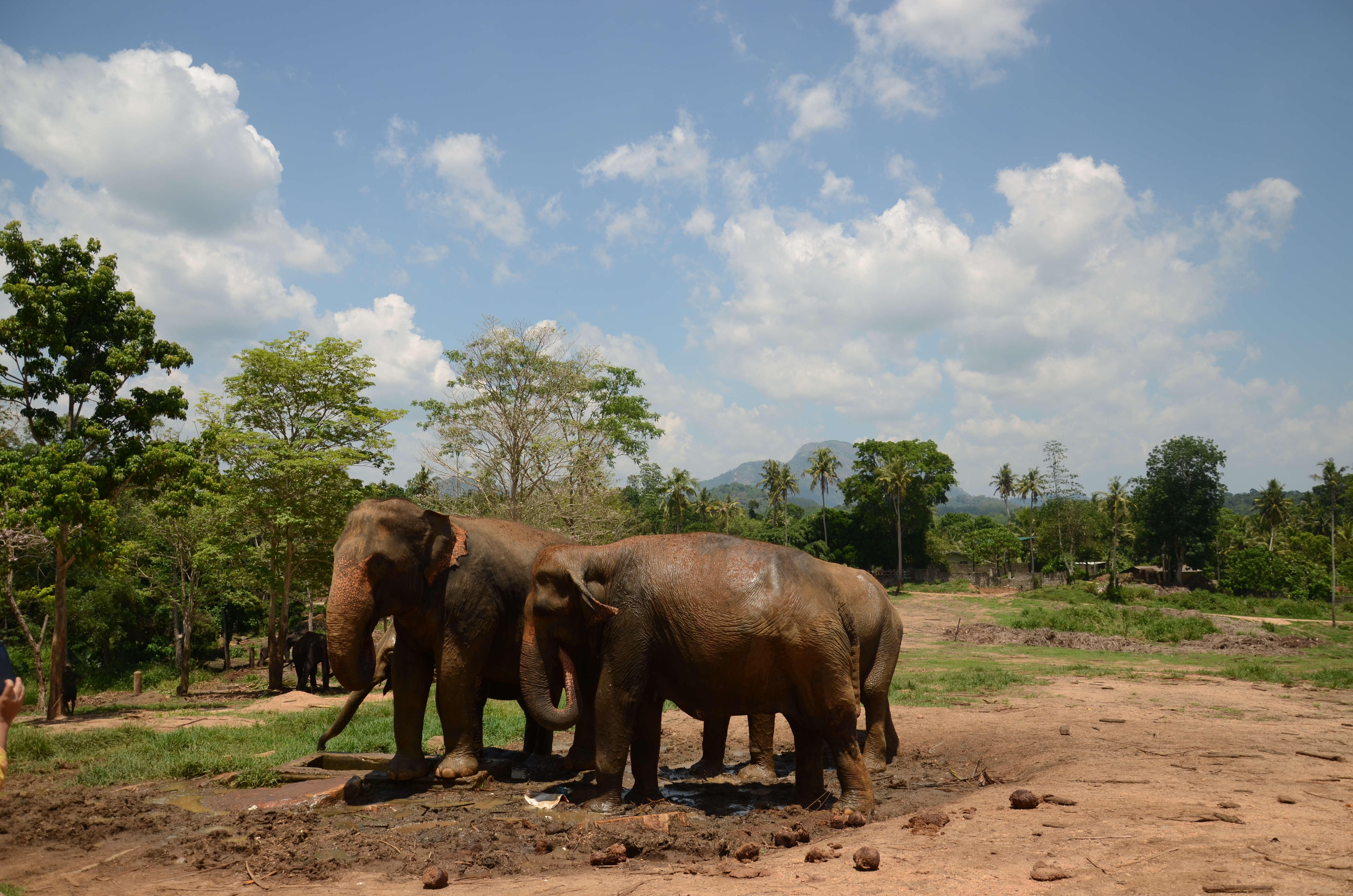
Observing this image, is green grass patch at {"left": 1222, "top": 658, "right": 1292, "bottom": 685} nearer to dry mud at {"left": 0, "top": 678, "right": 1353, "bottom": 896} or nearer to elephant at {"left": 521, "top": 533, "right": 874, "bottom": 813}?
dry mud at {"left": 0, "top": 678, "right": 1353, "bottom": 896}

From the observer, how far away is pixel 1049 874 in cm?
480

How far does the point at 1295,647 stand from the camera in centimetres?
2617

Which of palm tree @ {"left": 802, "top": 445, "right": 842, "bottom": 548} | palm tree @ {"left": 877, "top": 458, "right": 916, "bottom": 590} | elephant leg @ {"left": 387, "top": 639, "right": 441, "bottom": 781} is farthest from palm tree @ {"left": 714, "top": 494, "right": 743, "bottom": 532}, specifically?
elephant leg @ {"left": 387, "top": 639, "right": 441, "bottom": 781}

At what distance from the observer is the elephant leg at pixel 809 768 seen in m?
7.25

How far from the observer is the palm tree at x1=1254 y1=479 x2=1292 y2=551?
72.7 metres

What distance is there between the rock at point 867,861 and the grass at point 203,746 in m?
5.88

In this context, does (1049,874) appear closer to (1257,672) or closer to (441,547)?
(441,547)

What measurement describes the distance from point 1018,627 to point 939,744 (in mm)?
25047

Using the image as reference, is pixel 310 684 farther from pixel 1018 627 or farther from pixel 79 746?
pixel 1018 627

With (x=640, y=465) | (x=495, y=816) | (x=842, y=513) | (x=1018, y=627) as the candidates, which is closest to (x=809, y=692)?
(x=495, y=816)

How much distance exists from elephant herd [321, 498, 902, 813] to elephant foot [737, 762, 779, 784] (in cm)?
6

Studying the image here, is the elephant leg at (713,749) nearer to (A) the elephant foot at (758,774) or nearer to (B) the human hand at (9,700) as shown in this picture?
(A) the elephant foot at (758,774)

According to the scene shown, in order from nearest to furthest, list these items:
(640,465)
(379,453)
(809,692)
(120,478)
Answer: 1. (809,692)
2. (120,478)
3. (379,453)
4. (640,465)

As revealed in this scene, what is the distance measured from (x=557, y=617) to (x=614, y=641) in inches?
25.4
